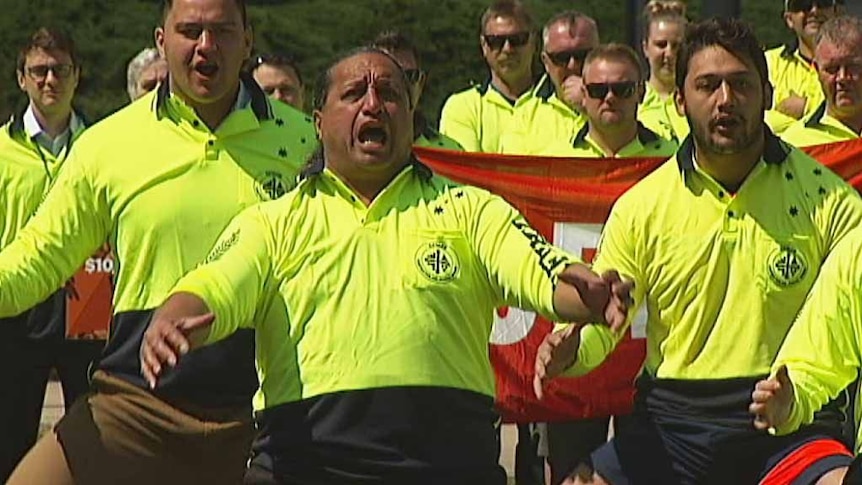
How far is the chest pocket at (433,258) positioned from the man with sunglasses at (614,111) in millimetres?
2838

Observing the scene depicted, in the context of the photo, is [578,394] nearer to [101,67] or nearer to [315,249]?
[315,249]

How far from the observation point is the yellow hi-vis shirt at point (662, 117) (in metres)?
9.53

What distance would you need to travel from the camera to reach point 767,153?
6738 millimetres

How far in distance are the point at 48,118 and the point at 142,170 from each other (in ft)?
8.98

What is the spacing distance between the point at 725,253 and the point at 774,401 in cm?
105

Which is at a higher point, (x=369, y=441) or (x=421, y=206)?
(x=421, y=206)

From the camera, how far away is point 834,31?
8062 mm

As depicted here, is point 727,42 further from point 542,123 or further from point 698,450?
point 542,123

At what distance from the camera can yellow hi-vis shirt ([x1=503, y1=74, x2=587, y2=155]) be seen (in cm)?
985

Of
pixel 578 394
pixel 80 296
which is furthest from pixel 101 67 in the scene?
pixel 578 394

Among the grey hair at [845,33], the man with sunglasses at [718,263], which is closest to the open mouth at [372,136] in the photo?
the man with sunglasses at [718,263]

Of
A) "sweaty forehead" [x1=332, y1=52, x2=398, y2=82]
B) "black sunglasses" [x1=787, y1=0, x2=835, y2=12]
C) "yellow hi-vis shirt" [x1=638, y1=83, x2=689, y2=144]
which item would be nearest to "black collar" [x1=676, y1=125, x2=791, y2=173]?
"sweaty forehead" [x1=332, y1=52, x2=398, y2=82]

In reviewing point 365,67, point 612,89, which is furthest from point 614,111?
point 365,67

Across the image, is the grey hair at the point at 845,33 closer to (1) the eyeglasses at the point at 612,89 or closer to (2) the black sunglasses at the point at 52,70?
(1) the eyeglasses at the point at 612,89
